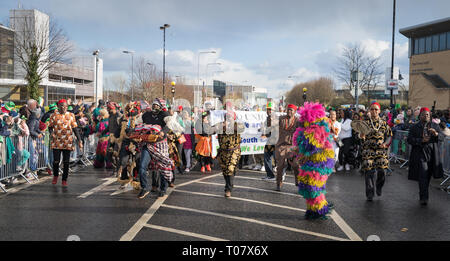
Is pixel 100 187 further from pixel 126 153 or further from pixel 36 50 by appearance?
pixel 36 50

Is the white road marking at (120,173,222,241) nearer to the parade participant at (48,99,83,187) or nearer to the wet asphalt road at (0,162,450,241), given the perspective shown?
the wet asphalt road at (0,162,450,241)

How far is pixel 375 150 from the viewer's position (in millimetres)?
7934

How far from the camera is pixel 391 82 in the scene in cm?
2059

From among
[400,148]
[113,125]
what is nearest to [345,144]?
[400,148]

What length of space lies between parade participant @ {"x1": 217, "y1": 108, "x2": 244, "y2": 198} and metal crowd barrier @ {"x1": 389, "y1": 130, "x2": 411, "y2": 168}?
310 inches

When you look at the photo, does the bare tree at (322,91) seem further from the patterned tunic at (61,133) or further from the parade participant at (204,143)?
the patterned tunic at (61,133)

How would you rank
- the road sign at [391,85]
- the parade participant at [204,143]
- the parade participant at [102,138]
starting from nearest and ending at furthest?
the parade participant at [102,138]
the parade participant at [204,143]
the road sign at [391,85]

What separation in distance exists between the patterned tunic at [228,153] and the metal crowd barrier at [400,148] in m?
7.88

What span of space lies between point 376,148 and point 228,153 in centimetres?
A: 295

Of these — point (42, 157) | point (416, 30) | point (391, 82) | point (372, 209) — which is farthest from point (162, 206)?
point (416, 30)

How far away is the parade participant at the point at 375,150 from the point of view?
7896 millimetres

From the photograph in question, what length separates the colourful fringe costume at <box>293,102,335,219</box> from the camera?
6242 millimetres

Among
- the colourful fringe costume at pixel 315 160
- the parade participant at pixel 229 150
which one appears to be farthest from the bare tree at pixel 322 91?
the colourful fringe costume at pixel 315 160

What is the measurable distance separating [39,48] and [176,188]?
1485 inches
